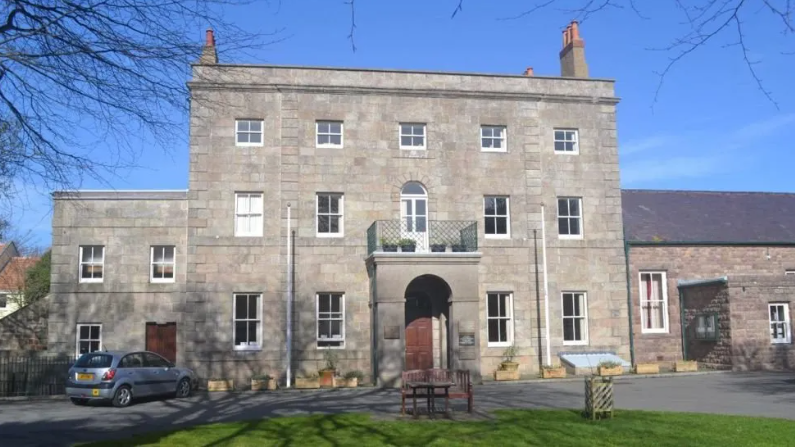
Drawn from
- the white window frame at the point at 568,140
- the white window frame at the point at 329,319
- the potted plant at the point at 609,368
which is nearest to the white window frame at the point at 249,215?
the white window frame at the point at 329,319

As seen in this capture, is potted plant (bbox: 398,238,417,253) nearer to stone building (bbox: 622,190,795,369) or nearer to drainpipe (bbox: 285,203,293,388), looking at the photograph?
drainpipe (bbox: 285,203,293,388)

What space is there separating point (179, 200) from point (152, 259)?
234cm

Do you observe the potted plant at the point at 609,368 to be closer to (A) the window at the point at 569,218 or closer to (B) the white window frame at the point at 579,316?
(B) the white window frame at the point at 579,316

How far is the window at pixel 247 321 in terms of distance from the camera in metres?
25.6

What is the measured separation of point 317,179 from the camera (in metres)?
26.7

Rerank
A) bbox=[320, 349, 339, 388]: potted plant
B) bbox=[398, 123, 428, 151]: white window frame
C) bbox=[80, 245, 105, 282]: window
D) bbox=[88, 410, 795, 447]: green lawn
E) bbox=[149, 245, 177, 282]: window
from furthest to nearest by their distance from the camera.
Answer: bbox=[398, 123, 428, 151]: white window frame, bbox=[149, 245, 177, 282]: window, bbox=[80, 245, 105, 282]: window, bbox=[320, 349, 339, 388]: potted plant, bbox=[88, 410, 795, 447]: green lawn

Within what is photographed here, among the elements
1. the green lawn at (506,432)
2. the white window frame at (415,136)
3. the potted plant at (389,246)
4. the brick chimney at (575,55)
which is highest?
the brick chimney at (575,55)

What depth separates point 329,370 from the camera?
24750mm

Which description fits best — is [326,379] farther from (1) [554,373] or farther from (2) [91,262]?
Result: (2) [91,262]

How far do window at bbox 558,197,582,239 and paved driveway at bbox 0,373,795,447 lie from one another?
6188mm

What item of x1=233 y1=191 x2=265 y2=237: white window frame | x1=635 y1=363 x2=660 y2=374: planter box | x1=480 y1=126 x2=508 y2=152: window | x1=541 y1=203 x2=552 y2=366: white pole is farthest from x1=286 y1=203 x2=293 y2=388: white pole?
x1=635 y1=363 x2=660 y2=374: planter box

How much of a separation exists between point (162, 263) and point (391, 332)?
8.89m

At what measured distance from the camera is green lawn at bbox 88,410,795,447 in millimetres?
12523

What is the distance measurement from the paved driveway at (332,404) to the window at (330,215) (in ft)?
19.6
